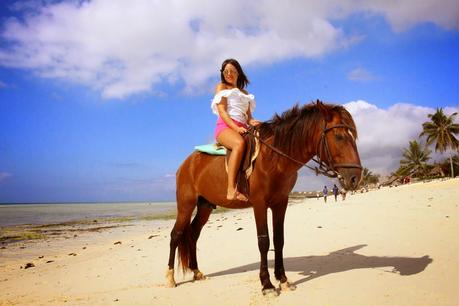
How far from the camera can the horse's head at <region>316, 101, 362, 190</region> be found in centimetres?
387

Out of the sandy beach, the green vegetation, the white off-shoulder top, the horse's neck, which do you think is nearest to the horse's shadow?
the sandy beach

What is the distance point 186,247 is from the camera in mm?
5895

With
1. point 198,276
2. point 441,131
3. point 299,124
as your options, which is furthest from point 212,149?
point 441,131

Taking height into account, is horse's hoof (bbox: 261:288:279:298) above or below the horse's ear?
below

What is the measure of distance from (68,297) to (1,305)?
105 centimetres

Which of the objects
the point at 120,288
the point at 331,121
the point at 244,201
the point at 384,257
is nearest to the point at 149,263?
the point at 120,288

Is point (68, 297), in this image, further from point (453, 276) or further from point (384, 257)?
point (453, 276)

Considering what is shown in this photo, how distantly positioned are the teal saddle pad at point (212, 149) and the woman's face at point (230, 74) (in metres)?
1.07

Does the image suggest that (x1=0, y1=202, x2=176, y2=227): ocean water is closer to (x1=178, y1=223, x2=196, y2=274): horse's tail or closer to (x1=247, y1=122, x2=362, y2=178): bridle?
(x1=178, y1=223, x2=196, y2=274): horse's tail

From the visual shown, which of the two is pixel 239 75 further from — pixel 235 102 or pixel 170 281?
pixel 170 281

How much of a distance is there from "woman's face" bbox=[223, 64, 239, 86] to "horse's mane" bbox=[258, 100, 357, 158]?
42.4 inches

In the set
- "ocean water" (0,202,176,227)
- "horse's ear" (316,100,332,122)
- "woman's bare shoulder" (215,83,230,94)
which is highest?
"woman's bare shoulder" (215,83,230,94)

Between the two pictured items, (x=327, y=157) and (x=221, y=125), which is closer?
(x=327, y=157)

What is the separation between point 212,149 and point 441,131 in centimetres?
6041
